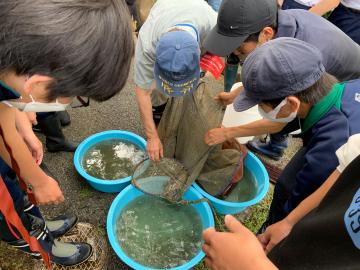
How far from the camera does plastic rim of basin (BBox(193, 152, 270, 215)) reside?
2.49m

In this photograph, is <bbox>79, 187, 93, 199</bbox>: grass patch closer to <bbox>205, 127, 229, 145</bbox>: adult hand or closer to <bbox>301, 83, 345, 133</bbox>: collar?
<bbox>205, 127, 229, 145</bbox>: adult hand

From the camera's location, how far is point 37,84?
103cm

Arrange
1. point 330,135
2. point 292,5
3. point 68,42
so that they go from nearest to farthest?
1. point 68,42
2. point 330,135
3. point 292,5

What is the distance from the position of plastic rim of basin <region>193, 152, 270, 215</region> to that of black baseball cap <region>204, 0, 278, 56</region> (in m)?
1.11

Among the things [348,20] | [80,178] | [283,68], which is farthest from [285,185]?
[348,20]

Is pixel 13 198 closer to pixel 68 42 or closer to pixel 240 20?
pixel 68 42

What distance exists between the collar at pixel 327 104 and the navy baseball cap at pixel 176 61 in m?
0.82

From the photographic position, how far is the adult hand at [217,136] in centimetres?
244

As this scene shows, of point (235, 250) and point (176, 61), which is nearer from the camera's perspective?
point (235, 250)

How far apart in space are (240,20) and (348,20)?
5.62 ft

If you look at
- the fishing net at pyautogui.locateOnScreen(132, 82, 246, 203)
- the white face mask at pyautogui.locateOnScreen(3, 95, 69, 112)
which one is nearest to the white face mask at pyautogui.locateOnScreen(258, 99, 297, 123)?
the fishing net at pyautogui.locateOnScreen(132, 82, 246, 203)

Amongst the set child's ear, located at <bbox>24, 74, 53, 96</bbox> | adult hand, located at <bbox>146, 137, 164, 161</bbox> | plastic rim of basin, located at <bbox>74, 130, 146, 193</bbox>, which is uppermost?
child's ear, located at <bbox>24, 74, 53, 96</bbox>

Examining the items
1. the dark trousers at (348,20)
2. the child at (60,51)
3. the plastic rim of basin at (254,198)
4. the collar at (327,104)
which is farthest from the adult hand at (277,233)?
the dark trousers at (348,20)

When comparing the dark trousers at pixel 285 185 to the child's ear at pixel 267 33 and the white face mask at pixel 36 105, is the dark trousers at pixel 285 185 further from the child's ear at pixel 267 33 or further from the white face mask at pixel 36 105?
the white face mask at pixel 36 105
